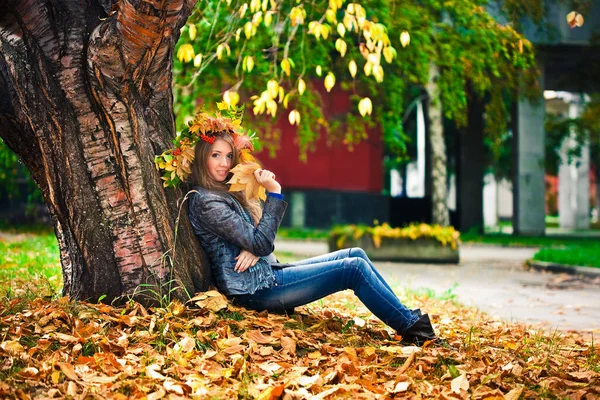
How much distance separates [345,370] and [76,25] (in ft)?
8.98

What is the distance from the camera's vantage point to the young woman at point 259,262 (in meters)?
4.78

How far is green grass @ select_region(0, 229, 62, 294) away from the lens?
20.9 ft

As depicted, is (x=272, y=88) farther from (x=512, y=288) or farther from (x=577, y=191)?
(x=577, y=191)

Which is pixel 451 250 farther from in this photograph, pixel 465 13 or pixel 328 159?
pixel 328 159

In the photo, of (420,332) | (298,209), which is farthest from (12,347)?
(298,209)

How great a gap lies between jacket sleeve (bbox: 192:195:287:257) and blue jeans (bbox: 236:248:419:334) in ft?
1.06

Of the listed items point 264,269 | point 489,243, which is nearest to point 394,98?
point 489,243

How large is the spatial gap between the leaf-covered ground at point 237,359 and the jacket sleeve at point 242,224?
42 centimetres

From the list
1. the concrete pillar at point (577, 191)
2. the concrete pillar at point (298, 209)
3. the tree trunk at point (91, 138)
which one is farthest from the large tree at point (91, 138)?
the concrete pillar at point (577, 191)

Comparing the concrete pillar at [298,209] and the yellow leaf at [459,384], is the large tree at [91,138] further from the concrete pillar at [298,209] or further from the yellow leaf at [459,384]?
the concrete pillar at [298,209]

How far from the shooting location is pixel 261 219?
4.80 m

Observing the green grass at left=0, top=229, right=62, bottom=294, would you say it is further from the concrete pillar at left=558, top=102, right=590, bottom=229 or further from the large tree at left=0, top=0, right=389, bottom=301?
the concrete pillar at left=558, top=102, right=590, bottom=229

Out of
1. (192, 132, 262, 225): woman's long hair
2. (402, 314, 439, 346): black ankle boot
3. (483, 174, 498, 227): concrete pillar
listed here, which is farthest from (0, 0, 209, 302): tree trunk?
(483, 174, 498, 227): concrete pillar

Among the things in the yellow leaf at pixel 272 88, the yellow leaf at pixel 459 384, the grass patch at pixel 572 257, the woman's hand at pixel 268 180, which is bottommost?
the grass patch at pixel 572 257
